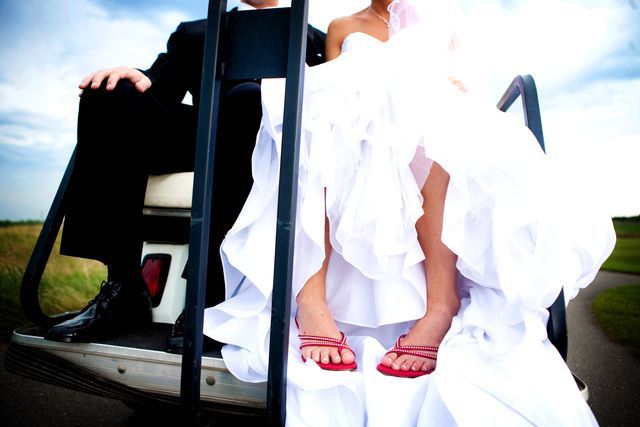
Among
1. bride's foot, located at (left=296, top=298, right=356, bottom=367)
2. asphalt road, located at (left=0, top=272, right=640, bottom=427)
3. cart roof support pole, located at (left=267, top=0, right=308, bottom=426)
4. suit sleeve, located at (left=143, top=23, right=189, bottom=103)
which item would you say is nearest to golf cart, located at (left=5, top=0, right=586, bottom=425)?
cart roof support pole, located at (left=267, top=0, right=308, bottom=426)

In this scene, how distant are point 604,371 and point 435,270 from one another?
6.76 feet

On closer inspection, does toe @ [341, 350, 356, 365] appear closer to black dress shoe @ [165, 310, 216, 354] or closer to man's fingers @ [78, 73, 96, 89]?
black dress shoe @ [165, 310, 216, 354]

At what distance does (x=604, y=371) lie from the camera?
2574 millimetres

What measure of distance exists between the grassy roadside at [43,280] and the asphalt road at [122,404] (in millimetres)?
647

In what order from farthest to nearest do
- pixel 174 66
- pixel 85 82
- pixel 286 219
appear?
pixel 174 66 → pixel 85 82 → pixel 286 219

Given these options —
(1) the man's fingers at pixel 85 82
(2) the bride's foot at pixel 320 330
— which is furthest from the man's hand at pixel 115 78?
(2) the bride's foot at pixel 320 330

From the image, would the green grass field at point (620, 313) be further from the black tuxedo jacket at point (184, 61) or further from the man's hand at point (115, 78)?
the man's hand at point (115, 78)

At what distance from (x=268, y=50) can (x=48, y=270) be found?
3.93 meters

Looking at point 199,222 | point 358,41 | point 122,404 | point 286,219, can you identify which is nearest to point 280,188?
point 286,219

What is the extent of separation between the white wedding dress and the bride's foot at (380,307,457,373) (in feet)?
0.14

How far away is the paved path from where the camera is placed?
1993mm

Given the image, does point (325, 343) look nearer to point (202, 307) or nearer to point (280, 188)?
point (202, 307)

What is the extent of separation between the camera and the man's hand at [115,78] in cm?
133

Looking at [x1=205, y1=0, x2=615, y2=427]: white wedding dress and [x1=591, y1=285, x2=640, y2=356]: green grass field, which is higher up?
[x1=205, y1=0, x2=615, y2=427]: white wedding dress
